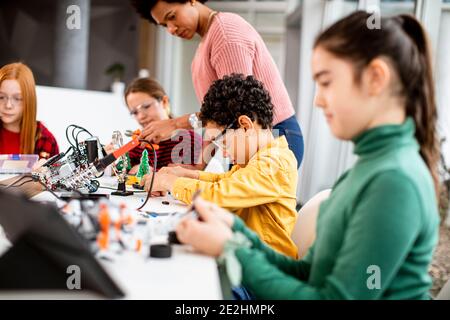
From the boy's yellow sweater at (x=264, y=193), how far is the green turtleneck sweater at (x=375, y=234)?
401 mm

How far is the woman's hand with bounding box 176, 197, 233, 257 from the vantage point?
0.80 meters

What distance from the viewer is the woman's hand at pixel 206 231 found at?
0.80 metres

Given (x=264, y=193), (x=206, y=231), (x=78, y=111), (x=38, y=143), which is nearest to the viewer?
(x=206, y=231)

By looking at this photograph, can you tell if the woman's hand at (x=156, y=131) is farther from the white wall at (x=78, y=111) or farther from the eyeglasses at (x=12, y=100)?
the white wall at (x=78, y=111)

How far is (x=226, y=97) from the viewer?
1.42 meters

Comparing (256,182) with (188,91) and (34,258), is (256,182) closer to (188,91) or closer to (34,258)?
(34,258)

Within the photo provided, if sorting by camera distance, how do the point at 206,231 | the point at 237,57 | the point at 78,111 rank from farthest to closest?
the point at 78,111
the point at 237,57
the point at 206,231

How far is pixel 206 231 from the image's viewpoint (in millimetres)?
809

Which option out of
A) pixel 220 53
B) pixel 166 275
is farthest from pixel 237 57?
pixel 166 275

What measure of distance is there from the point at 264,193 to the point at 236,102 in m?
0.32
